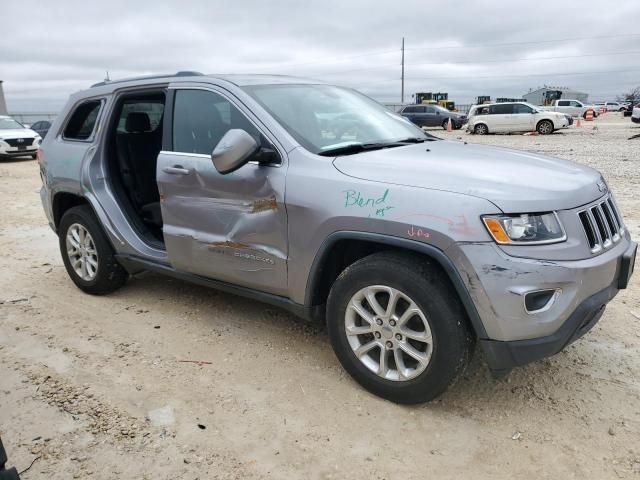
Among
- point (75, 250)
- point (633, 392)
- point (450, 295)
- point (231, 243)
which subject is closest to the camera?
point (450, 295)

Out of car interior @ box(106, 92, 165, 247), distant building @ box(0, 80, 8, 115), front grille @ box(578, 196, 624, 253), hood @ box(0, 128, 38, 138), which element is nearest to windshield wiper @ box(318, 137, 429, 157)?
front grille @ box(578, 196, 624, 253)

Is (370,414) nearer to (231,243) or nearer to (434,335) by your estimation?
(434,335)

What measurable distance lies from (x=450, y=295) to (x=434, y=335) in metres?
0.21

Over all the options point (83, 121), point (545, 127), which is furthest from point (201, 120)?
point (545, 127)

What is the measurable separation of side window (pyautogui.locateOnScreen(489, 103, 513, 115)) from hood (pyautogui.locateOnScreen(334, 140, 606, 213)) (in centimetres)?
2272

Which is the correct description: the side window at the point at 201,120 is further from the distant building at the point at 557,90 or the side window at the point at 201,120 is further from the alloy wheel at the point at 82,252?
the distant building at the point at 557,90

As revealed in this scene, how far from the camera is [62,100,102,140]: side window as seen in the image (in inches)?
179

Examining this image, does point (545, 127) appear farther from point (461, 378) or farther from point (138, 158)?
point (461, 378)

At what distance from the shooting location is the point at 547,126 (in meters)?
23.9

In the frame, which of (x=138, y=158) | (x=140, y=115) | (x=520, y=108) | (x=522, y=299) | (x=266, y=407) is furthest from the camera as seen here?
(x=520, y=108)

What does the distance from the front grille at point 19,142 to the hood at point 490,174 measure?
57.5ft

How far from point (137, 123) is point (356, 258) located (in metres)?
2.67

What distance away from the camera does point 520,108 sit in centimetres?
2400

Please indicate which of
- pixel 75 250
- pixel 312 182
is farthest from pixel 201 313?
pixel 312 182
